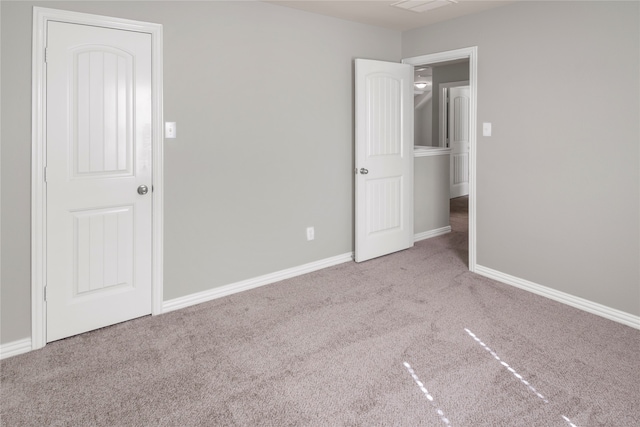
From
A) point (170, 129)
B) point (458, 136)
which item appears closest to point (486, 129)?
point (170, 129)

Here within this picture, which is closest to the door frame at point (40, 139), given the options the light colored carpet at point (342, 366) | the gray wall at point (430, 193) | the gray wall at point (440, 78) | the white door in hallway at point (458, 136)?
the light colored carpet at point (342, 366)

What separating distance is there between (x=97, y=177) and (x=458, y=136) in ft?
22.1

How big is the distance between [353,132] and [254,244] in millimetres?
1516

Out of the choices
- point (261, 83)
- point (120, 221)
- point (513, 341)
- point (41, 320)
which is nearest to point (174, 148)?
point (120, 221)

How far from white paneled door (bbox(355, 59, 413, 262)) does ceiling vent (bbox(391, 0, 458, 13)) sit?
2.02 feet

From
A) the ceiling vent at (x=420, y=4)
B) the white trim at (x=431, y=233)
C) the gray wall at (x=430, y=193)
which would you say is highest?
the ceiling vent at (x=420, y=4)

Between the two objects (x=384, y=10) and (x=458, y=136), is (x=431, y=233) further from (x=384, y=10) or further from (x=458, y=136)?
(x=458, y=136)

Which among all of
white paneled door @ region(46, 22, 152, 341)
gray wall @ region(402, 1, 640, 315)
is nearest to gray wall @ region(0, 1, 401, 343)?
white paneled door @ region(46, 22, 152, 341)

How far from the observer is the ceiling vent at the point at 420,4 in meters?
3.37

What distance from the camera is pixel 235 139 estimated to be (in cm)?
331

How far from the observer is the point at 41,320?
8.46ft

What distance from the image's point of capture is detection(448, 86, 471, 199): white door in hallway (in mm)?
7671

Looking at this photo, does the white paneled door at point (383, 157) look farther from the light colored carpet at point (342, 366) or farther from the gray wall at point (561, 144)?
the light colored carpet at point (342, 366)

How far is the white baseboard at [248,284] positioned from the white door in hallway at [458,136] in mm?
4450
